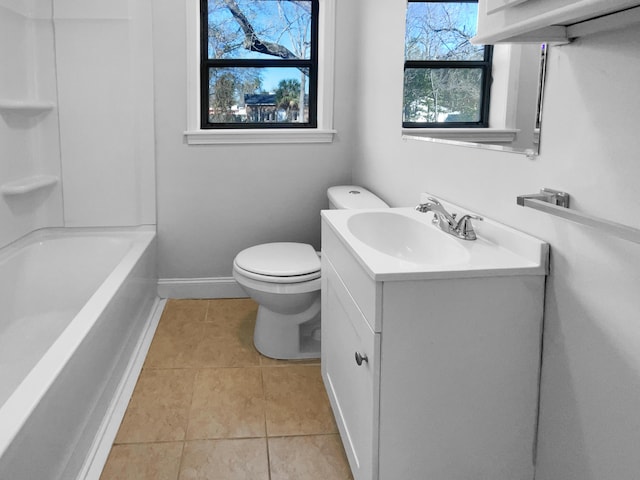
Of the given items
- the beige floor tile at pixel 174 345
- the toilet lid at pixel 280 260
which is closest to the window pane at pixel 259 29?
the toilet lid at pixel 280 260

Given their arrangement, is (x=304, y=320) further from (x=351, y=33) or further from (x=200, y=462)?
(x=351, y=33)

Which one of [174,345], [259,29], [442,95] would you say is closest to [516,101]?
[442,95]

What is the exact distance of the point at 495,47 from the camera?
1.59 m

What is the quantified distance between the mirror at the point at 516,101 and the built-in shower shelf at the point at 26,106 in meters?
2.11

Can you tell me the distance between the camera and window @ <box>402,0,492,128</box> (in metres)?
1.67

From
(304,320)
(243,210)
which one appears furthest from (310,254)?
(243,210)

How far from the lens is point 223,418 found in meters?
2.09

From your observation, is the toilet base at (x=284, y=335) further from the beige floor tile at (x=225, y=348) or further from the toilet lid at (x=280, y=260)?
the toilet lid at (x=280, y=260)

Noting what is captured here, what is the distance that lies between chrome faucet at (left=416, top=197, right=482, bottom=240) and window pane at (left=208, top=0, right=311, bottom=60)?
1.85 meters

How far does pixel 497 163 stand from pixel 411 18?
87 centimetres

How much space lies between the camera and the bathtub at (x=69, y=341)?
136 centimetres

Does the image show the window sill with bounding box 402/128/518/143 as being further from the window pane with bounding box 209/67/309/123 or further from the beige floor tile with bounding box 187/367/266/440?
the window pane with bounding box 209/67/309/123

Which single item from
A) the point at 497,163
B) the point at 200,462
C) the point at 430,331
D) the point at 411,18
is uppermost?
the point at 411,18

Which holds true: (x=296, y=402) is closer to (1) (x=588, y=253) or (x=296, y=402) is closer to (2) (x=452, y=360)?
(2) (x=452, y=360)
